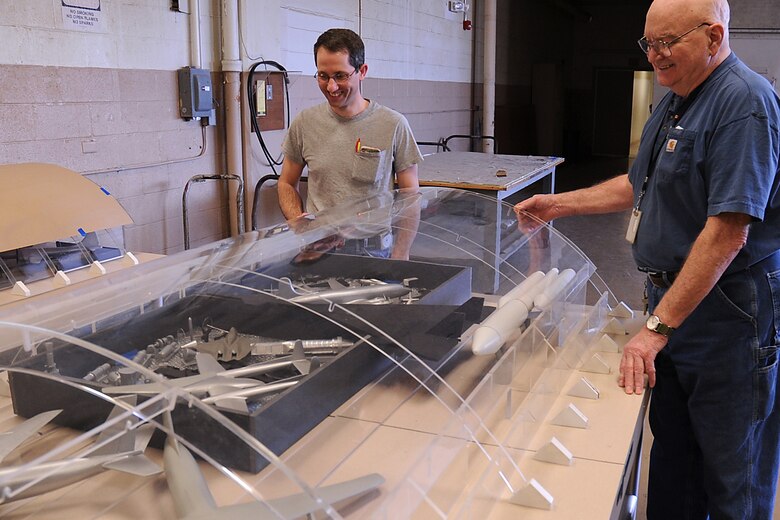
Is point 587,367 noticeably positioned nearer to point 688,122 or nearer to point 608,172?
point 688,122

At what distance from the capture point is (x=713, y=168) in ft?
5.56

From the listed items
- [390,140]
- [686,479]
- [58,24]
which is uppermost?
[58,24]

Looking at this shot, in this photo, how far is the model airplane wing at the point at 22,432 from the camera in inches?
45.9

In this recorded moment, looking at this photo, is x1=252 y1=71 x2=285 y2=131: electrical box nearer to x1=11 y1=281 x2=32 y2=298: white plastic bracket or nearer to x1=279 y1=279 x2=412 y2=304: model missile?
x1=11 y1=281 x2=32 y2=298: white plastic bracket

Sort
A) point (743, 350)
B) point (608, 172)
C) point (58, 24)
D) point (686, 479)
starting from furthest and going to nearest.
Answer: point (608, 172) → point (58, 24) → point (686, 479) → point (743, 350)

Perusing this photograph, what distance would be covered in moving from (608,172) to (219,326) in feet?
42.2

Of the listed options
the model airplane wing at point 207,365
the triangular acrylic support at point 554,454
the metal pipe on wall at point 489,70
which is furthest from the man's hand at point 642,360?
the metal pipe on wall at point 489,70

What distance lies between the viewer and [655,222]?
184 centimetres

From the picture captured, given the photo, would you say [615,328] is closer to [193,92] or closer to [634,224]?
[634,224]

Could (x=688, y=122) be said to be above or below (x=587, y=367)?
above

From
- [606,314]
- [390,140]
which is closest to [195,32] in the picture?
[390,140]

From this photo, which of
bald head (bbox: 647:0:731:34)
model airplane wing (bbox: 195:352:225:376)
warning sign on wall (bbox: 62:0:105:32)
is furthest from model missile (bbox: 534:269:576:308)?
warning sign on wall (bbox: 62:0:105:32)

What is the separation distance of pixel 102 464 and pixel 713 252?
4.41 feet

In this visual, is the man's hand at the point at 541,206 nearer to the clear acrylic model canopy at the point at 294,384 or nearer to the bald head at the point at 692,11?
the clear acrylic model canopy at the point at 294,384
